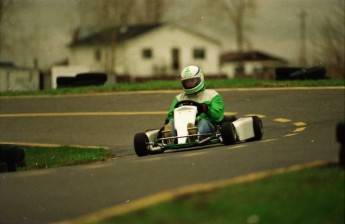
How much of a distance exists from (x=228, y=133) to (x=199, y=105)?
2.77ft

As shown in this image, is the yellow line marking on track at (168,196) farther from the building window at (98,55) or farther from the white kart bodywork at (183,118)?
the building window at (98,55)

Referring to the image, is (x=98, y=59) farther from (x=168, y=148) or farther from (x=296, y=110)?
(x=168, y=148)

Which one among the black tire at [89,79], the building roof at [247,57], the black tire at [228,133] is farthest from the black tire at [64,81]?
the building roof at [247,57]

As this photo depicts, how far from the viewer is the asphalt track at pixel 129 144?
8.69 meters

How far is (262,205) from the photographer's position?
6961 millimetres

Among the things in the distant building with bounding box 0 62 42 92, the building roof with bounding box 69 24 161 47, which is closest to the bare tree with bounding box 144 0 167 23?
the building roof with bounding box 69 24 161 47

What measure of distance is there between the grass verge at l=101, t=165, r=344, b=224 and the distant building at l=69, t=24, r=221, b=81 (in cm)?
6985

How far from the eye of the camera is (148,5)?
269ft

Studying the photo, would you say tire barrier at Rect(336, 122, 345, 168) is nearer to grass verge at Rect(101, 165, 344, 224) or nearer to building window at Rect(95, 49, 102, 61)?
grass verge at Rect(101, 165, 344, 224)

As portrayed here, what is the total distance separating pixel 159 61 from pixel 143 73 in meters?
1.93

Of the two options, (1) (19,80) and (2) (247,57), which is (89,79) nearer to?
(1) (19,80)

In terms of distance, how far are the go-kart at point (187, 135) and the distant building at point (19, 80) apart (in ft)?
91.0

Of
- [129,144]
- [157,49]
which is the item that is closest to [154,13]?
[157,49]

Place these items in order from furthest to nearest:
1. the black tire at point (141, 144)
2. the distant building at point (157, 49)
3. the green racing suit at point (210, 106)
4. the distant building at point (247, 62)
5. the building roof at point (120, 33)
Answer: the distant building at point (247, 62), the distant building at point (157, 49), the building roof at point (120, 33), the green racing suit at point (210, 106), the black tire at point (141, 144)
